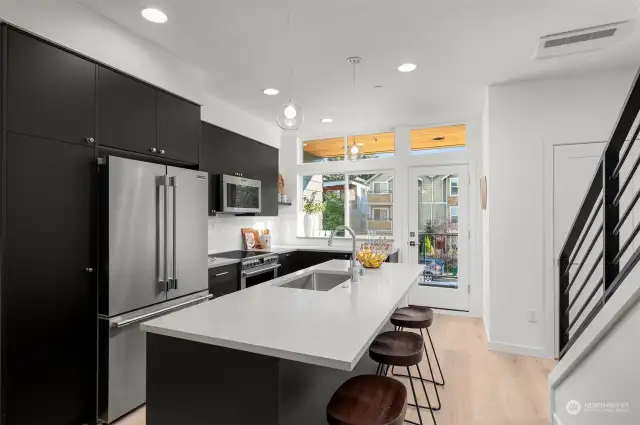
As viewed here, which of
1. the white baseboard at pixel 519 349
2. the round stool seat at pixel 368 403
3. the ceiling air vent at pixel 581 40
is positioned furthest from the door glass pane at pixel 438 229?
the round stool seat at pixel 368 403

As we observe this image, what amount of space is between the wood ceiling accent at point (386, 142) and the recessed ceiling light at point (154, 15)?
352 centimetres

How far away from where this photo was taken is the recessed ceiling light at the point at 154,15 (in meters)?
2.44

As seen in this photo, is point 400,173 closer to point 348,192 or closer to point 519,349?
point 348,192

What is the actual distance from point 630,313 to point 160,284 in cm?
284

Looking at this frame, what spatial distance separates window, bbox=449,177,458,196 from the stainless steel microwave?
2725 mm

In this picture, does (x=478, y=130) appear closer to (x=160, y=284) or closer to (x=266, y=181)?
(x=266, y=181)

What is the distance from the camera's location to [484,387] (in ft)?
9.68

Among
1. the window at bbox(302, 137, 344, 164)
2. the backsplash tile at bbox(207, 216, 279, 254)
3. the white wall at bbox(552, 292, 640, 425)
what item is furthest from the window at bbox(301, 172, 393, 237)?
the white wall at bbox(552, 292, 640, 425)

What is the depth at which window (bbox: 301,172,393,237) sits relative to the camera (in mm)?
5562

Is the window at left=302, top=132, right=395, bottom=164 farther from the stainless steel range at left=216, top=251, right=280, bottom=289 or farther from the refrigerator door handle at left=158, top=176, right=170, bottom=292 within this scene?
the refrigerator door handle at left=158, top=176, right=170, bottom=292

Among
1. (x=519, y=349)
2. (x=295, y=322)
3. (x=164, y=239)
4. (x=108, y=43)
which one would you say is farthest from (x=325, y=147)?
(x=295, y=322)

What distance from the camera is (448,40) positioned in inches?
111

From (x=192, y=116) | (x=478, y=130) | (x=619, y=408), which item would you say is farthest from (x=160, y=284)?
(x=478, y=130)

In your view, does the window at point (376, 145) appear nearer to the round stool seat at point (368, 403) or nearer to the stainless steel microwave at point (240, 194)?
the stainless steel microwave at point (240, 194)
